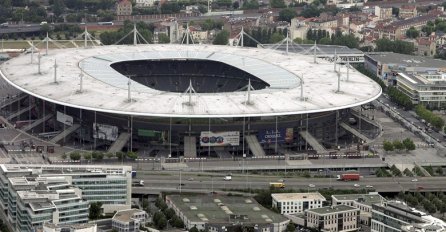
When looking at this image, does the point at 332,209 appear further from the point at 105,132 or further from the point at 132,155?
the point at 105,132

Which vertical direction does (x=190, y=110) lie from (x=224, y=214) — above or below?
above

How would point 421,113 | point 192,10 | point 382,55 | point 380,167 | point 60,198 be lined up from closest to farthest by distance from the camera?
point 60,198 → point 380,167 → point 421,113 → point 382,55 → point 192,10

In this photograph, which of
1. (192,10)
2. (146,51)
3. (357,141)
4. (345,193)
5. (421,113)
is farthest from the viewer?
(192,10)

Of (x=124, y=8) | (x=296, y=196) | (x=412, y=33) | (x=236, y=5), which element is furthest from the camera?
(x=236, y=5)

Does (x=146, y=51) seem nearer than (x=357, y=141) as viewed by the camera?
No

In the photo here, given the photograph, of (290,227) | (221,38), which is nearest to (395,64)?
(221,38)

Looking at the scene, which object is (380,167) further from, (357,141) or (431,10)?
(431,10)

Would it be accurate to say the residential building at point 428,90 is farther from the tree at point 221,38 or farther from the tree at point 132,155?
the tree at point 132,155

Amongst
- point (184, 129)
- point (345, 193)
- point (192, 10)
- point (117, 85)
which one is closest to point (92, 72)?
point (117, 85)
